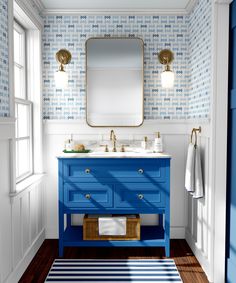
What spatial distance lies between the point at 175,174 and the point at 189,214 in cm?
45

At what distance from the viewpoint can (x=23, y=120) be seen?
357 cm

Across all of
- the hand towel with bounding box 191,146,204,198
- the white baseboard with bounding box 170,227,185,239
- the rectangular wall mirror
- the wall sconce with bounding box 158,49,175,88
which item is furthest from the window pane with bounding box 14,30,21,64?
the white baseboard with bounding box 170,227,185,239

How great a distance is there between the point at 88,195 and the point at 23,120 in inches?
39.4

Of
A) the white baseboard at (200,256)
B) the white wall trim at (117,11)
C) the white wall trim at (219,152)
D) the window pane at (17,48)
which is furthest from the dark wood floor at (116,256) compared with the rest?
the white wall trim at (117,11)

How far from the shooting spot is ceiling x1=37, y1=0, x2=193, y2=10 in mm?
3559

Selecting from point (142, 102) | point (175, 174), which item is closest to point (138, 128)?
point (142, 102)

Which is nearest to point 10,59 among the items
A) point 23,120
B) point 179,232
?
point 23,120

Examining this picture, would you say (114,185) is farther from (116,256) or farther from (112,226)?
(116,256)

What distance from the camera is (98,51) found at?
384 centimetres

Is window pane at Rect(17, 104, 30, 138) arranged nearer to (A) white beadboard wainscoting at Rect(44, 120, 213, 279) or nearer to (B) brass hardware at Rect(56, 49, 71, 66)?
(A) white beadboard wainscoting at Rect(44, 120, 213, 279)

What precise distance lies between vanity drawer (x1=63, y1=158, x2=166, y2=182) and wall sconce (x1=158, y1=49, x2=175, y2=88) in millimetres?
884

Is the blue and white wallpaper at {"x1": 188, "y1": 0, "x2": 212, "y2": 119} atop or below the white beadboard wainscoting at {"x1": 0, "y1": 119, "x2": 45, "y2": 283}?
atop

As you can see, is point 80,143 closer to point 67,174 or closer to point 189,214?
point 67,174

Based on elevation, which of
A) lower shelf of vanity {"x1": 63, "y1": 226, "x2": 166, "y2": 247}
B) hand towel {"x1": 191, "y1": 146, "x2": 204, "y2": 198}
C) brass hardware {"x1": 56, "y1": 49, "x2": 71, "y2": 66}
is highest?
brass hardware {"x1": 56, "y1": 49, "x2": 71, "y2": 66}
